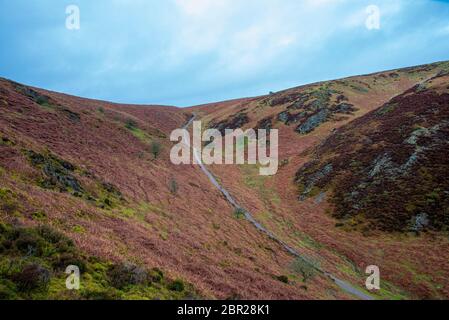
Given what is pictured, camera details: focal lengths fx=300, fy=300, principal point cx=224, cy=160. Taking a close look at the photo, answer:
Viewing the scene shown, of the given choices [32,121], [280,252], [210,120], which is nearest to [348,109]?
[210,120]

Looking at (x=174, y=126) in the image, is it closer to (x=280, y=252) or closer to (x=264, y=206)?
(x=264, y=206)

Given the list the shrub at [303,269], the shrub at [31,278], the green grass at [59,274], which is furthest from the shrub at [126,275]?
the shrub at [303,269]

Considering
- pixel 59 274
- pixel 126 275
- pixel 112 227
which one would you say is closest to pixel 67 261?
pixel 59 274

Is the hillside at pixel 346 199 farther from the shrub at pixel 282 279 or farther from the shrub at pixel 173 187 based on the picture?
the shrub at pixel 173 187

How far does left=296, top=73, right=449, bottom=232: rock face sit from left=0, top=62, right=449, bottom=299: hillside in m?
0.21

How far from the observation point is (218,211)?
125 feet

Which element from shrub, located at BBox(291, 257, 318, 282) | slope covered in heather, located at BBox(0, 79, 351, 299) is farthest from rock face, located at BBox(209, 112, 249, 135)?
shrub, located at BBox(291, 257, 318, 282)

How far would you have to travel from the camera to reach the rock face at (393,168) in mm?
35312

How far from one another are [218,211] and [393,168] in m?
25.8

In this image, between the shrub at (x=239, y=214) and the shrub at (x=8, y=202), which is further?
the shrub at (x=239, y=214)

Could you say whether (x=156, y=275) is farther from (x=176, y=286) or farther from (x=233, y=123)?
(x=233, y=123)

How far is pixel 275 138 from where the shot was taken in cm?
8300

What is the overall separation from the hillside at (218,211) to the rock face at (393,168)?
21cm

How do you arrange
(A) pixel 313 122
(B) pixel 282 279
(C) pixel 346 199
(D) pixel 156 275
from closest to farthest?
(D) pixel 156 275, (B) pixel 282 279, (C) pixel 346 199, (A) pixel 313 122
